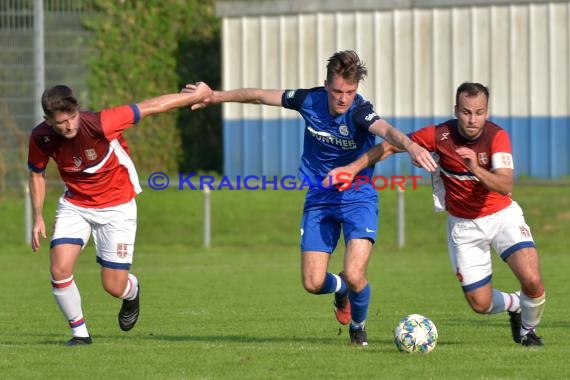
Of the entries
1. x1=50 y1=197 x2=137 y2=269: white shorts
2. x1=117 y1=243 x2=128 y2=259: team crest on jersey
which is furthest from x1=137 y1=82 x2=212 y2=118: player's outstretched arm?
x1=117 y1=243 x2=128 y2=259: team crest on jersey

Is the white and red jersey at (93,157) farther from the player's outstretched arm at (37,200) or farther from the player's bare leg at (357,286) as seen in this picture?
the player's bare leg at (357,286)

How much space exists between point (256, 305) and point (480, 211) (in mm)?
4579

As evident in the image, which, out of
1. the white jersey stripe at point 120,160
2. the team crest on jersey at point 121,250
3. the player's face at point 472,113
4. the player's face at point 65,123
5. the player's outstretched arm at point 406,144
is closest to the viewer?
the player's outstretched arm at point 406,144

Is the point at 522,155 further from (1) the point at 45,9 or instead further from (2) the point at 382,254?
(1) the point at 45,9

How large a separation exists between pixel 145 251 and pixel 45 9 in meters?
5.74

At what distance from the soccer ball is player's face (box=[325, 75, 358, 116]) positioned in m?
1.73

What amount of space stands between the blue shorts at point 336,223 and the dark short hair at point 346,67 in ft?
3.47

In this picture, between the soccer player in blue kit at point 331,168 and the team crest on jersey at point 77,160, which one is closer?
the soccer player in blue kit at point 331,168

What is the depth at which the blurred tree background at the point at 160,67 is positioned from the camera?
27.7 m

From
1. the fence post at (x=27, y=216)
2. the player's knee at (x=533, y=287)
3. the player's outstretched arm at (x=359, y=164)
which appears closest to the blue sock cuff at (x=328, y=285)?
the player's outstretched arm at (x=359, y=164)

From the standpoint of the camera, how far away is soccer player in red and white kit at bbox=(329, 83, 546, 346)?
31.7ft

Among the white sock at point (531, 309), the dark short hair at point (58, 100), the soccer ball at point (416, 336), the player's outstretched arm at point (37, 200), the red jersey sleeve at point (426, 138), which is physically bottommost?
the soccer ball at point (416, 336)

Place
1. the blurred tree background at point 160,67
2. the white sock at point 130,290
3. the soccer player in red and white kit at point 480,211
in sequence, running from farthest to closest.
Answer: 1. the blurred tree background at point 160,67
2. the white sock at point 130,290
3. the soccer player in red and white kit at point 480,211

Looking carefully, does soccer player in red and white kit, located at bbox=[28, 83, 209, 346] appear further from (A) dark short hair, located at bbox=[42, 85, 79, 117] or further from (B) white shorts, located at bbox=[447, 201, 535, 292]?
(B) white shorts, located at bbox=[447, 201, 535, 292]
